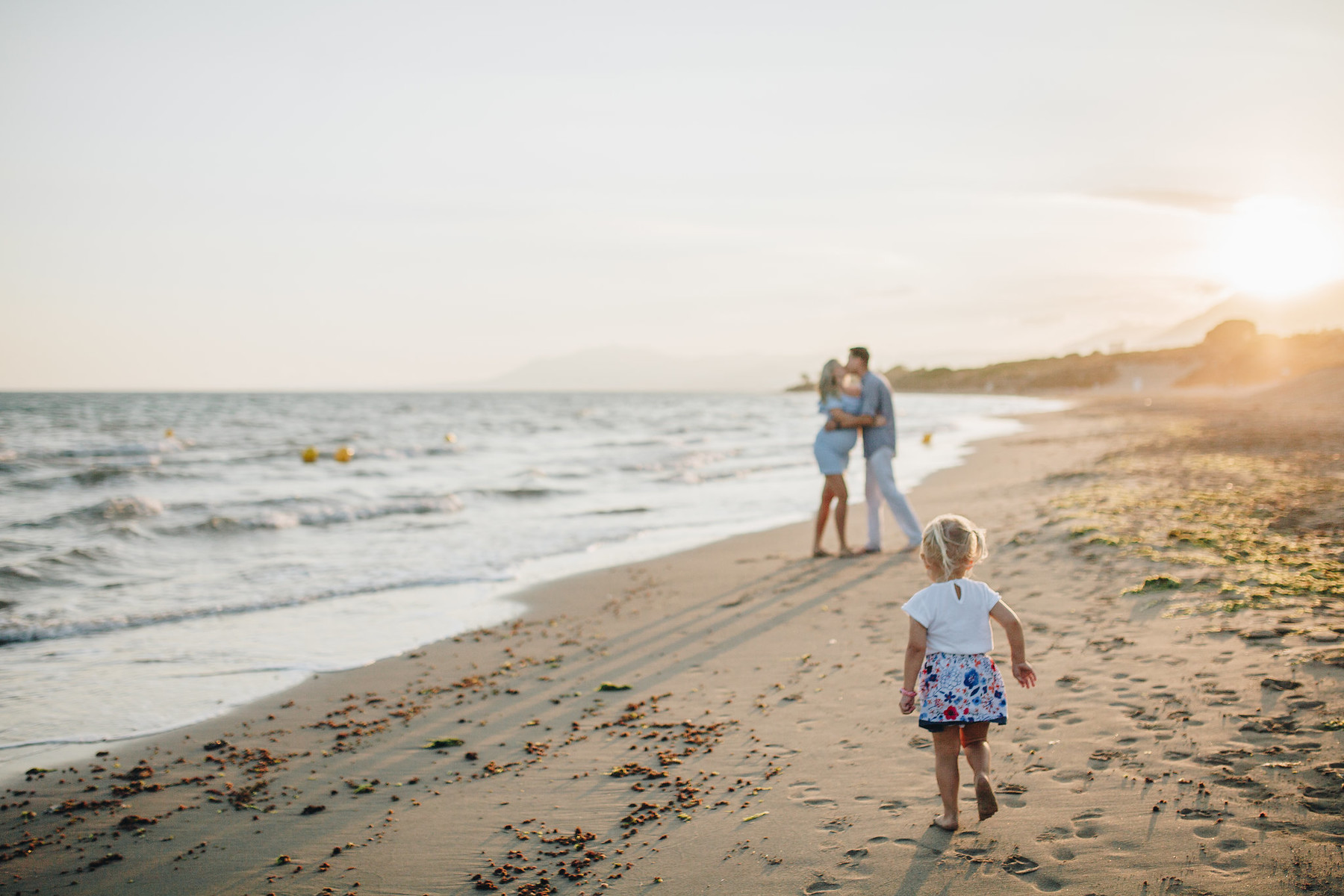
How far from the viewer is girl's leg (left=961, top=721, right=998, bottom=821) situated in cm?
302

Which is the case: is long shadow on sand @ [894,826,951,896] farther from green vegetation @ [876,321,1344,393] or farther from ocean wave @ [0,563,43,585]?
green vegetation @ [876,321,1344,393]

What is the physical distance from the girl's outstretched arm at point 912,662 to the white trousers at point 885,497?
5.55 meters

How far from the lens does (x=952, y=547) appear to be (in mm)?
3088

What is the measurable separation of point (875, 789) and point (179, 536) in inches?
489

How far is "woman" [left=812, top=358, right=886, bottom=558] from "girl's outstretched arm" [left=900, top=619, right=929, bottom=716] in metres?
5.29

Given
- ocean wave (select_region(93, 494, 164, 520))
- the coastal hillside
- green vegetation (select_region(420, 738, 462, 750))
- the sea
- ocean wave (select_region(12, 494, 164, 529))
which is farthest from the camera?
the coastal hillside

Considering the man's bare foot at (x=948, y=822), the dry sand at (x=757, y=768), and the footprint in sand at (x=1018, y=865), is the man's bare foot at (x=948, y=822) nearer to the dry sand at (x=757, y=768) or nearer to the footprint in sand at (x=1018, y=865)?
the dry sand at (x=757, y=768)

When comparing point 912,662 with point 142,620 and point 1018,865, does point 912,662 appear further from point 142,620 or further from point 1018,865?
point 142,620

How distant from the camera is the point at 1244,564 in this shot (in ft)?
20.1

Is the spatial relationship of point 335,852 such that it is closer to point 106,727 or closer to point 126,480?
point 106,727

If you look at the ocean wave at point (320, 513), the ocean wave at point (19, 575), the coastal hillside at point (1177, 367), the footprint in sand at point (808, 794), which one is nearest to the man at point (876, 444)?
the footprint in sand at point (808, 794)

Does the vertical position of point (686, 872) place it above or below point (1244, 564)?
below

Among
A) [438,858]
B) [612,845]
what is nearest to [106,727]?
[438,858]

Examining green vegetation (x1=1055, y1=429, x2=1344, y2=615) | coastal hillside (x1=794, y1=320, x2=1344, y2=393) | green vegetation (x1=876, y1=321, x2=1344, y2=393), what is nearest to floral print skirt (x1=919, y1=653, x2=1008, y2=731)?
green vegetation (x1=1055, y1=429, x2=1344, y2=615)
